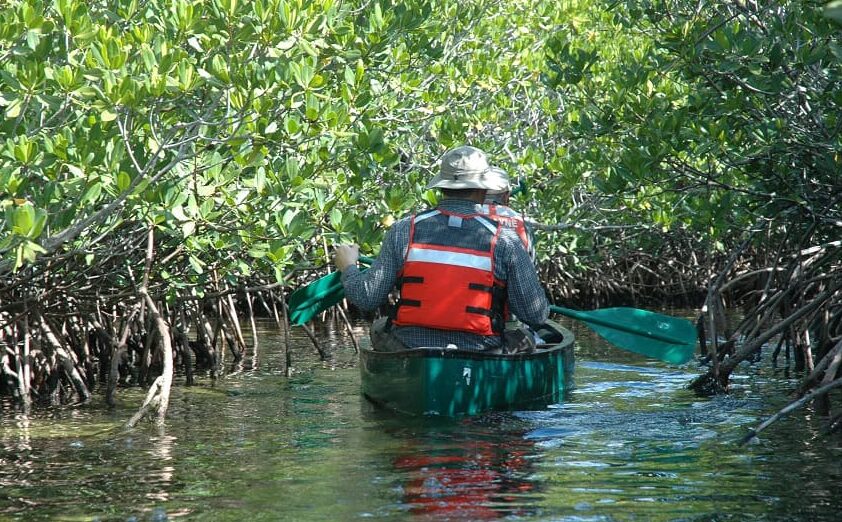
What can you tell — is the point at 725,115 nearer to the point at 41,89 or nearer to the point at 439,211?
the point at 439,211

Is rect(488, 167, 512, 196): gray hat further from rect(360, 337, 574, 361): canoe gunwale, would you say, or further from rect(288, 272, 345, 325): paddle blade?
rect(288, 272, 345, 325): paddle blade

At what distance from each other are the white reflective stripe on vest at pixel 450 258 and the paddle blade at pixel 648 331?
0.90 m

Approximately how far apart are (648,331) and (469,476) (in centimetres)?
229

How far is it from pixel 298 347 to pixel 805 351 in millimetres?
4796

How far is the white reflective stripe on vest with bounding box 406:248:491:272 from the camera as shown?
590 centimetres

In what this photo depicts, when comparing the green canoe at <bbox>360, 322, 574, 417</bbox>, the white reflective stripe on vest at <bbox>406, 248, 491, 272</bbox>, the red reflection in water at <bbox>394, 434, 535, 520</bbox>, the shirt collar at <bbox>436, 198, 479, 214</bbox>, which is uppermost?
the shirt collar at <bbox>436, 198, 479, 214</bbox>

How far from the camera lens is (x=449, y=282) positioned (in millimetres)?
5914

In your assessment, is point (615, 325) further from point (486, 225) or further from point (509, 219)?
point (486, 225)

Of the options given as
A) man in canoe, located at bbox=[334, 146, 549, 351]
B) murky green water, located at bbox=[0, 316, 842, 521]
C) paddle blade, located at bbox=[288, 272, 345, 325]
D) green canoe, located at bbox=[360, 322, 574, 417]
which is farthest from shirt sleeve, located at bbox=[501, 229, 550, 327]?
paddle blade, located at bbox=[288, 272, 345, 325]

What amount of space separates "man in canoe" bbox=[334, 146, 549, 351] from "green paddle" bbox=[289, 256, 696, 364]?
2.01 feet

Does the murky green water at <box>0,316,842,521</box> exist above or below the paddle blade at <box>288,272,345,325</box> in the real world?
below

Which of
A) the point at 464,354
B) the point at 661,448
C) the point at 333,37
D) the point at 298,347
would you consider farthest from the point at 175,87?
the point at 298,347

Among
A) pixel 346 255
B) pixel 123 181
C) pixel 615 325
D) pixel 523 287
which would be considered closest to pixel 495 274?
pixel 523 287

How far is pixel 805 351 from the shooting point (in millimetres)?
7410
